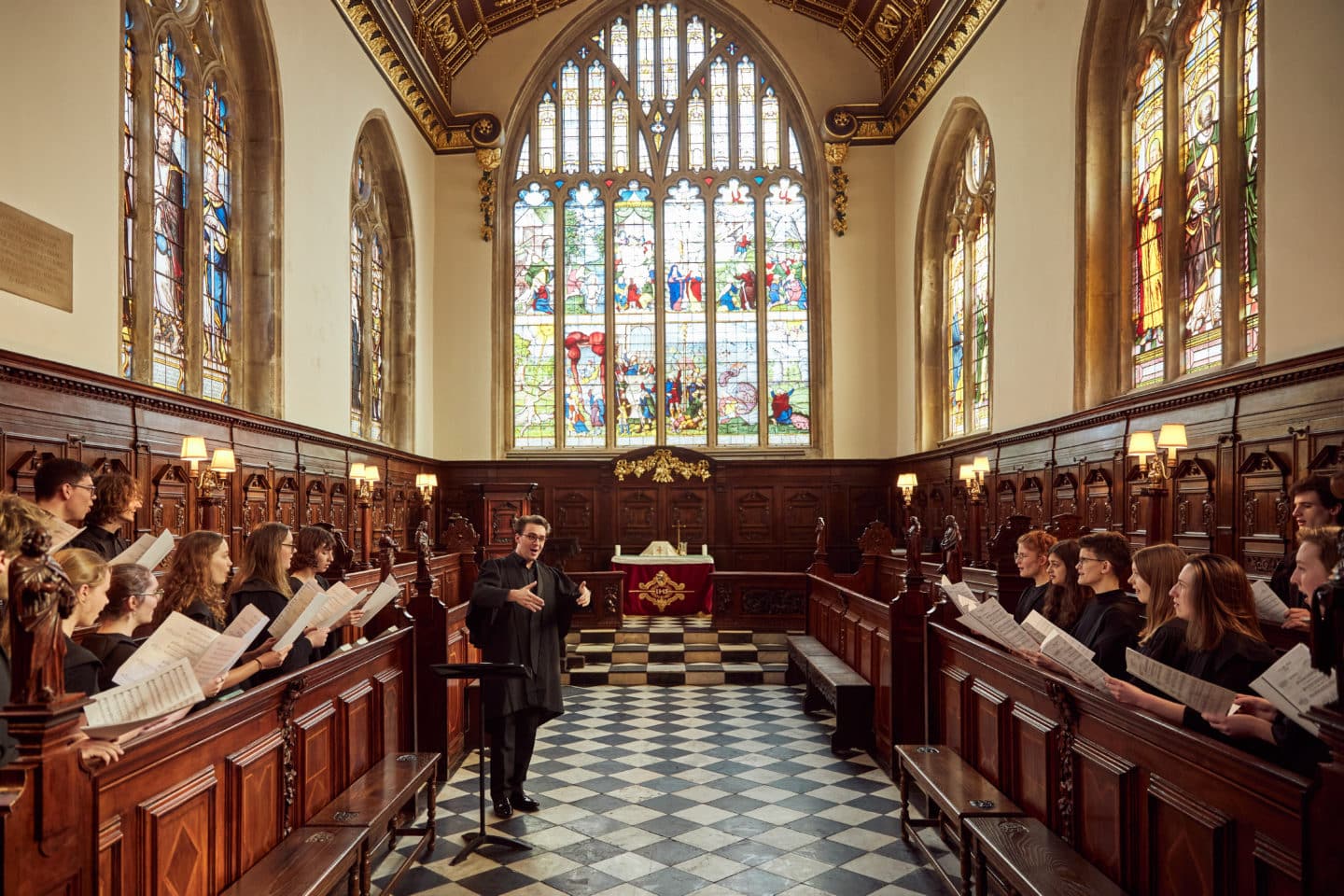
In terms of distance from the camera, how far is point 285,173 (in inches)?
441

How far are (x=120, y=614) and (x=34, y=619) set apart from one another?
1.25m

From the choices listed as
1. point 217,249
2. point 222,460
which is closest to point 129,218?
point 217,249

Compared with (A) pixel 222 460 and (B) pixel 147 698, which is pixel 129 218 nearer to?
(A) pixel 222 460

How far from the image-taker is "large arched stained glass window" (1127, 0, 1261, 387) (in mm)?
8484

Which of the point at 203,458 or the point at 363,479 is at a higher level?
the point at 203,458

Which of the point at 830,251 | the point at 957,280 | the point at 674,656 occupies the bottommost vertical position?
the point at 674,656

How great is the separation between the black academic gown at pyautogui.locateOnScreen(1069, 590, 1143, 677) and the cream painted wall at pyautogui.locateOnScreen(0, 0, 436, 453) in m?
6.81

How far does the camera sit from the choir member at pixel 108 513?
16.4ft

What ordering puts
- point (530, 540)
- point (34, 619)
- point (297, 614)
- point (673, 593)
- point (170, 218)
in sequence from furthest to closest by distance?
1. point (673, 593)
2. point (170, 218)
3. point (530, 540)
4. point (297, 614)
5. point (34, 619)

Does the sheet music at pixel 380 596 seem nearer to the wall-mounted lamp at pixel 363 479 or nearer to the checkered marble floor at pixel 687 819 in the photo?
the checkered marble floor at pixel 687 819

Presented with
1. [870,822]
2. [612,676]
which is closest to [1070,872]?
[870,822]

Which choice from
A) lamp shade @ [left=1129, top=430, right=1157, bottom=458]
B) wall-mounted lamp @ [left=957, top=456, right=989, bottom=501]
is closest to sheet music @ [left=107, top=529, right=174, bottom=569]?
lamp shade @ [left=1129, top=430, right=1157, bottom=458]

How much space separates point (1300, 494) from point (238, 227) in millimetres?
10424

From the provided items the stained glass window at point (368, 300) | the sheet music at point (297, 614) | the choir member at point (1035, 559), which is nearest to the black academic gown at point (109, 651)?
the sheet music at point (297, 614)
